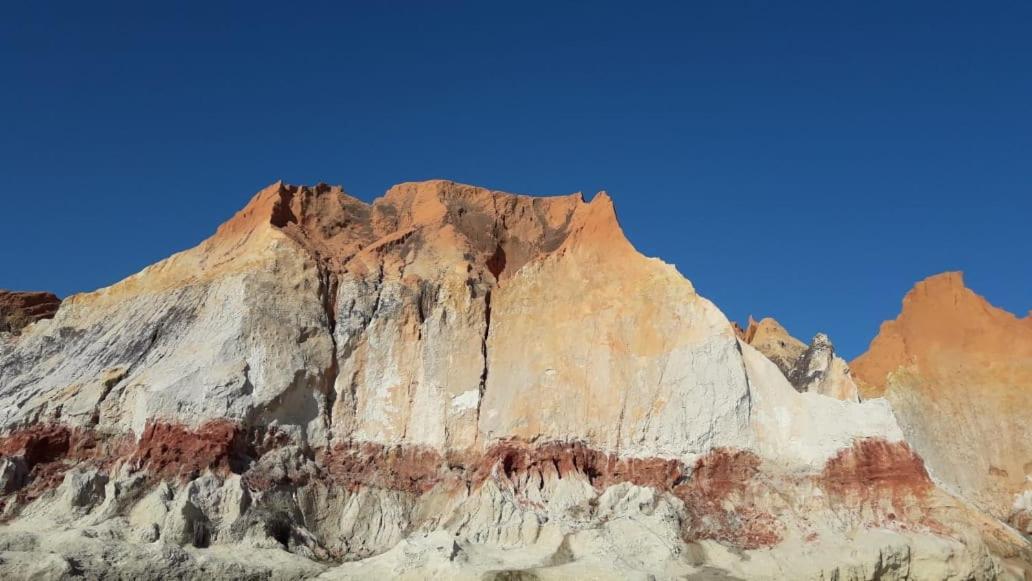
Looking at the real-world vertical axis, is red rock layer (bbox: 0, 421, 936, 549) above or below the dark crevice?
below

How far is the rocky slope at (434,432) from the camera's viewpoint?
34812 millimetres

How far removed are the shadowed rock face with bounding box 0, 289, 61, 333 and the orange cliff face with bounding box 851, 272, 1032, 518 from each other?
148 ft

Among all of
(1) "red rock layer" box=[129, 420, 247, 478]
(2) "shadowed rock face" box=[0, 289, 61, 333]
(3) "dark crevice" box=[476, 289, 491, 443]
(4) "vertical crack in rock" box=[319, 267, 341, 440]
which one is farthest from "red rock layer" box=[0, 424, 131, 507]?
(2) "shadowed rock face" box=[0, 289, 61, 333]

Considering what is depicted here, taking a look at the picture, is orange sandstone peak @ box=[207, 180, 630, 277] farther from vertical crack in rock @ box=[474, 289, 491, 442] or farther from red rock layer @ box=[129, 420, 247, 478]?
red rock layer @ box=[129, 420, 247, 478]

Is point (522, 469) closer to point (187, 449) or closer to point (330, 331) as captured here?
point (330, 331)

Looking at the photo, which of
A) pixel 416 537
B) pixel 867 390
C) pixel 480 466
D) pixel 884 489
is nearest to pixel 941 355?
pixel 867 390

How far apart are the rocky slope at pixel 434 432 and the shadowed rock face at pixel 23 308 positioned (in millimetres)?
6869

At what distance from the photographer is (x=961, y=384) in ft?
173

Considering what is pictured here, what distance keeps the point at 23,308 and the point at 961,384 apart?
50.9 metres

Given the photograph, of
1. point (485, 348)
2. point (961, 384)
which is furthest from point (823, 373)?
point (485, 348)

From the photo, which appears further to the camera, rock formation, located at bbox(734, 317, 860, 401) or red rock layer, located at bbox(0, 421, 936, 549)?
rock formation, located at bbox(734, 317, 860, 401)

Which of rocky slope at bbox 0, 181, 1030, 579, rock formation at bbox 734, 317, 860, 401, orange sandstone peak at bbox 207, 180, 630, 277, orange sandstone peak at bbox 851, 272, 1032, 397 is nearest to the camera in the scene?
rocky slope at bbox 0, 181, 1030, 579

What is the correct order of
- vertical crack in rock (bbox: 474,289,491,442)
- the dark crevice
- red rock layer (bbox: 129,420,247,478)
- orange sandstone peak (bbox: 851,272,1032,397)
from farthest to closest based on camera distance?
orange sandstone peak (bbox: 851,272,1032,397), the dark crevice, vertical crack in rock (bbox: 474,289,491,442), red rock layer (bbox: 129,420,247,478)

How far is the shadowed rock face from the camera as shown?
53406 millimetres
